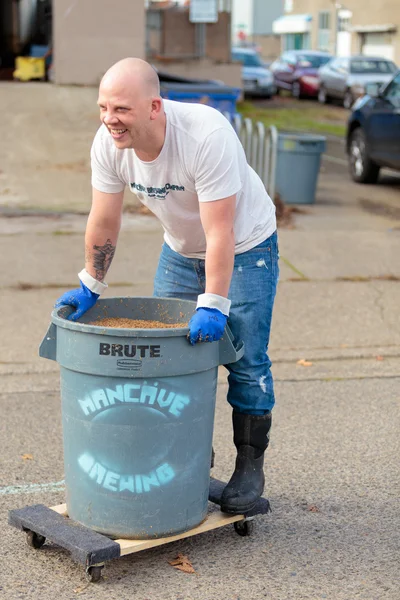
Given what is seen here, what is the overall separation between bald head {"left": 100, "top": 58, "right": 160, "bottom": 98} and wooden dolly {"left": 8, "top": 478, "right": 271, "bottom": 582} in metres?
1.57

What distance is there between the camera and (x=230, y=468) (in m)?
4.62

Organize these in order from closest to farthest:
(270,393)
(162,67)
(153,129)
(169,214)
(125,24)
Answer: (153,129) < (169,214) < (270,393) < (125,24) < (162,67)

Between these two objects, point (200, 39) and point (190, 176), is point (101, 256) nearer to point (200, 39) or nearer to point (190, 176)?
point (190, 176)

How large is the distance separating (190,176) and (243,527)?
4.66 feet

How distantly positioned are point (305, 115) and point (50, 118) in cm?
1481

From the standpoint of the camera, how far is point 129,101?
10.9 feet

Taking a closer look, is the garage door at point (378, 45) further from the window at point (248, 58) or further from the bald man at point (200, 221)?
the bald man at point (200, 221)

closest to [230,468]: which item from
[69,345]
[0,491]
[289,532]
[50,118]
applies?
[289,532]

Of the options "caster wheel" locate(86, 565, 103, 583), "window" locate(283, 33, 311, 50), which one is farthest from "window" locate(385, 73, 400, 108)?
"window" locate(283, 33, 311, 50)

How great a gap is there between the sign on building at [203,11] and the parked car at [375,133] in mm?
8211

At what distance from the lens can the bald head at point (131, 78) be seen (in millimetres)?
3320

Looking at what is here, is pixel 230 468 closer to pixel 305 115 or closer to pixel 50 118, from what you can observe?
pixel 50 118

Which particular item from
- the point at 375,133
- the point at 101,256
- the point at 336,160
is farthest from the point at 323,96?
the point at 101,256

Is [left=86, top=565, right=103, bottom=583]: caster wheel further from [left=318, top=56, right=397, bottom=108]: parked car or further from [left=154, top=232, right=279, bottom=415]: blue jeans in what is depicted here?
[left=318, top=56, right=397, bottom=108]: parked car
